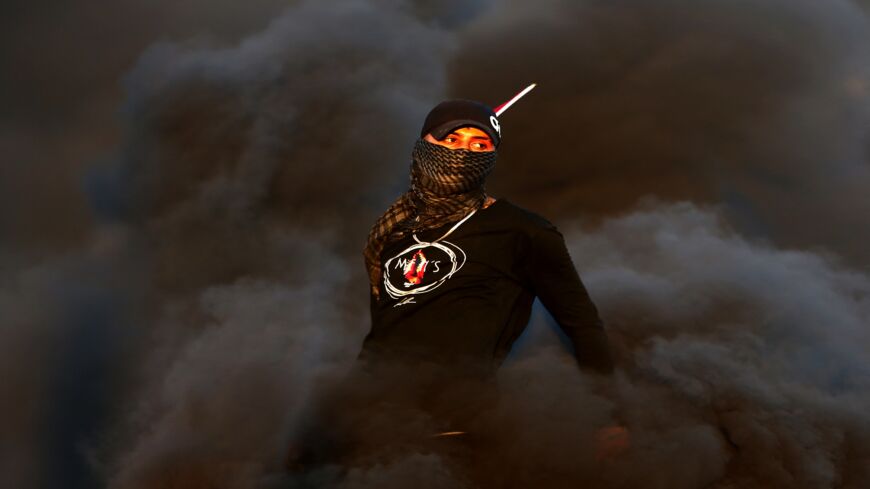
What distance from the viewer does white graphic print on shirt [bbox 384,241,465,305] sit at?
3.90 m

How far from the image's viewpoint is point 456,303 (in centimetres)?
383

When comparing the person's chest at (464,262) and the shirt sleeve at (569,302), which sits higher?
the person's chest at (464,262)

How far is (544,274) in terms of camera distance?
383 centimetres

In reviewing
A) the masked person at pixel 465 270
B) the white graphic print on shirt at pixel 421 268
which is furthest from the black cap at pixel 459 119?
the white graphic print on shirt at pixel 421 268

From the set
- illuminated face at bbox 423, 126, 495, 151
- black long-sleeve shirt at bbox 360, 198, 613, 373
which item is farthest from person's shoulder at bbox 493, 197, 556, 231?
illuminated face at bbox 423, 126, 495, 151

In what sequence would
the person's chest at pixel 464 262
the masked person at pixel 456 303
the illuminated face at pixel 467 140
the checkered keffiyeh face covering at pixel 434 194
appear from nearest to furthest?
the masked person at pixel 456 303 → the person's chest at pixel 464 262 → the checkered keffiyeh face covering at pixel 434 194 → the illuminated face at pixel 467 140

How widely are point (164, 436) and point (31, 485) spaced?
2994 mm

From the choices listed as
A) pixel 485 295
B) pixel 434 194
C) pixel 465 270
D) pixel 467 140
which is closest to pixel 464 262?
pixel 465 270

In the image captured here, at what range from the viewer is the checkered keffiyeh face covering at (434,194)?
4012mm

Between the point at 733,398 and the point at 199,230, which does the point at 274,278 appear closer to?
the point at 199,230

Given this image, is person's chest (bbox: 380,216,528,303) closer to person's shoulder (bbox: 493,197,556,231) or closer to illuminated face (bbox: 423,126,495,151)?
person's shoulder (bbox: 493,197,556,231)

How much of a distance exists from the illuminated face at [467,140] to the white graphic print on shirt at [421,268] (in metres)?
0.39

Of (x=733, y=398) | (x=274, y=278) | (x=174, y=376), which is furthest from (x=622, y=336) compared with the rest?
(x=274, y=278)

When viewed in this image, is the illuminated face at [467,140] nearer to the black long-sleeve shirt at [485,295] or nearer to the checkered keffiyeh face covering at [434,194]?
the checkered keffiyeh face covering at [434,194]
